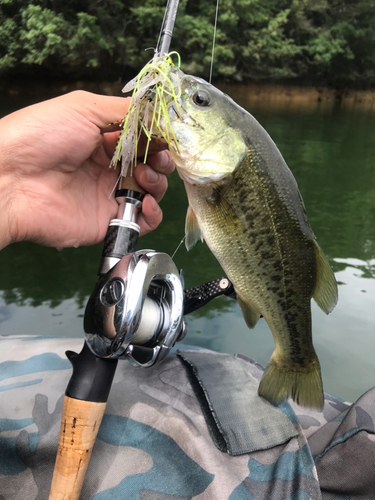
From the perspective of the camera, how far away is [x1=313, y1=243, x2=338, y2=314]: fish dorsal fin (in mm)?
1286

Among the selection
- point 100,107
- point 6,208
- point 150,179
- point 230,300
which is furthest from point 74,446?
point 230,300

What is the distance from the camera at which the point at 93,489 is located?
1.29 m

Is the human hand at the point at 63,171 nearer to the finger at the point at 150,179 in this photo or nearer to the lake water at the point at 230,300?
the finger at the point at 150,179

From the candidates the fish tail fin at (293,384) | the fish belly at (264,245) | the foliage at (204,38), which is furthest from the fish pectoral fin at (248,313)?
the foliage at (204,38)

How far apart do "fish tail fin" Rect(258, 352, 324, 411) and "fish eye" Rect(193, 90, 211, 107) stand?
2.88ft

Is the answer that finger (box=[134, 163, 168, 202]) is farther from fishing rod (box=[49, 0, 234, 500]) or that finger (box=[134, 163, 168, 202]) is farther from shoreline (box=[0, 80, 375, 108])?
shoreline (box=[0, 80, 375, 108])

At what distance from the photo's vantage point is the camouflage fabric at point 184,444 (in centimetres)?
128

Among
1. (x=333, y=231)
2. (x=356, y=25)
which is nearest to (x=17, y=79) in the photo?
(x=333, y=231)

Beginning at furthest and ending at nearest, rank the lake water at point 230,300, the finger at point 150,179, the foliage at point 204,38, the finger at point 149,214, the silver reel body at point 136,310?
the foliage at point 204,38
the lake water at point 230,300
the finger at point 149,214
the finger at point 150,179
the silver reel body at point 136,310

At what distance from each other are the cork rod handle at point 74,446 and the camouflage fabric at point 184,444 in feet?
0.46

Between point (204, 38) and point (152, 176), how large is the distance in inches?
684

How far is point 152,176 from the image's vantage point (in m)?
1.55

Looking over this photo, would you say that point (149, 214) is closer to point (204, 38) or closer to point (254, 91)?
point (204, 38)

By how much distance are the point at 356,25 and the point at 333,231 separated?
74.0ft
